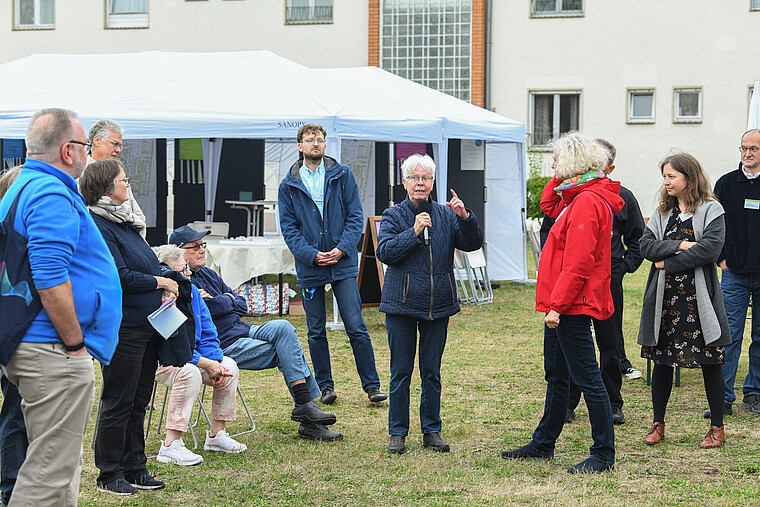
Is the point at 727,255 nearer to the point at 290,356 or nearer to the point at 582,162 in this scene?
the point at 582,162

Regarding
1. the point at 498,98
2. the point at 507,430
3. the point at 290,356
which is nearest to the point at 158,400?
the point at 290,356

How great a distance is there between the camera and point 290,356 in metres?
5.46

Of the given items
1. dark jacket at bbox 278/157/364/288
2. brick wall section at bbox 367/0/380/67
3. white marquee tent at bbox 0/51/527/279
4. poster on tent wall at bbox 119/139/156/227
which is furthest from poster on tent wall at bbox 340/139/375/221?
brick wall section at bbox 367/0/380/67

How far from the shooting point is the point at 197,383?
196 inches

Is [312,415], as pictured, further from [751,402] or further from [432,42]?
[432,42]

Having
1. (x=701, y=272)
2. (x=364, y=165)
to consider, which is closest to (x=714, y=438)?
(x=701, y=272)

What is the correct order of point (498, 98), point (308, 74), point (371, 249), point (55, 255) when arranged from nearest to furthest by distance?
point (55, 255) → point (371, 249) → point (308, 74) → point (498, 98)

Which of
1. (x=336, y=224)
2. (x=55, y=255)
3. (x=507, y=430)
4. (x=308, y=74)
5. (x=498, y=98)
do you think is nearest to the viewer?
(x=55, y=255)

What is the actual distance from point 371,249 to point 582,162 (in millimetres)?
5702

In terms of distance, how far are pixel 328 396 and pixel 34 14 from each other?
20648mm

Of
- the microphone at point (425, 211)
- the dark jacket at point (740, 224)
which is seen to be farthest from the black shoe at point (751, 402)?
the microphone at point (425, 211)

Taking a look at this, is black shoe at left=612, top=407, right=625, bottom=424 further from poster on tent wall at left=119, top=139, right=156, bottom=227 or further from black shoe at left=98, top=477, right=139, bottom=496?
poster on tent wall at left=119, top=139, right=156, bottom=227

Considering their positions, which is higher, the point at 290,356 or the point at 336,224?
the point at 336,224

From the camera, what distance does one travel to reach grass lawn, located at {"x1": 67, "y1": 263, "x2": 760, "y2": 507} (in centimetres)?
440
